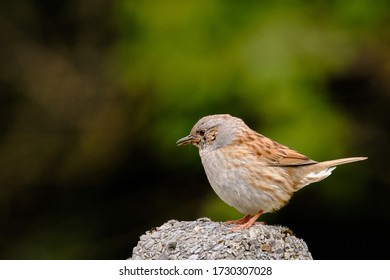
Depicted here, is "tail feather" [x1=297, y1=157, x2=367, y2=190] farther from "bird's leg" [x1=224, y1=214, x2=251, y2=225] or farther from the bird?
"bird's leg" [x1=224, y1=214, x2=251, y2=225]

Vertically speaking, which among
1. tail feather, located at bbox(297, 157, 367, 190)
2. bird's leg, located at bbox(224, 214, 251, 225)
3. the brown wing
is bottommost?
bird's leg, located at bbox(224, 214, 251, 225)

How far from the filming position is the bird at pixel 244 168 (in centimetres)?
610

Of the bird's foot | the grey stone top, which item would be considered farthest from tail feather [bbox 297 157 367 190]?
the grey stone top

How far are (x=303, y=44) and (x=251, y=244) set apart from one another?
11.6 ft

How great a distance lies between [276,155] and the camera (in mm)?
6504

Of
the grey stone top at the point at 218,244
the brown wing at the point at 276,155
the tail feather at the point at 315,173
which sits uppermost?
the brown wing at the point at 276,155

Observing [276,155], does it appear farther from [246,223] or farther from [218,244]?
[218,244]

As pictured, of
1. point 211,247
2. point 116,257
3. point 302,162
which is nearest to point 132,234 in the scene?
point 116,257

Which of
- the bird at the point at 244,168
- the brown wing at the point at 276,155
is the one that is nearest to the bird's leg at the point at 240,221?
the bird at the point at 244,168

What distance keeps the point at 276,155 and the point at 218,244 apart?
3.52ft

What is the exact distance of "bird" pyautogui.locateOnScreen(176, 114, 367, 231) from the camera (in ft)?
20.0

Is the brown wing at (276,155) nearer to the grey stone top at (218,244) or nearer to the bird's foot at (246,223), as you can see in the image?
the bird's foot at (246,223)

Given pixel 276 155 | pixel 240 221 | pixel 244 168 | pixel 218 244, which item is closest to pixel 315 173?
pixel 276 155

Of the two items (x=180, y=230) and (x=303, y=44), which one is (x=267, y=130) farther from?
(x=180, y=230)
